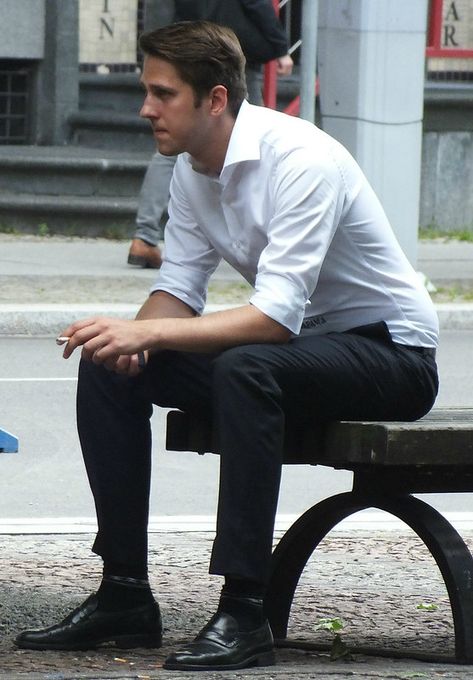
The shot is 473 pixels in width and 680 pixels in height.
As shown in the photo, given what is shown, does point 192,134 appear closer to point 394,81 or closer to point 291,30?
point 394,81

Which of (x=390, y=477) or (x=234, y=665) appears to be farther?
(x=390, y=477)

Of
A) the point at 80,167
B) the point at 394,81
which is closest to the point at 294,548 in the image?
the point at 394,81

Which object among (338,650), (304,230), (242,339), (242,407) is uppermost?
(304,230)

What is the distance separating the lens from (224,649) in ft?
11.3

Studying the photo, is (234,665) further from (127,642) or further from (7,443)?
(7,443)

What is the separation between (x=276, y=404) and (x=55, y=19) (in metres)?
11.4

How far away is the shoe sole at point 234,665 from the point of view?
342 cm

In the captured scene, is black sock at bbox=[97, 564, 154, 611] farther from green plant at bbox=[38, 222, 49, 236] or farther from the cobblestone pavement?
green plant at bbox=[38, 222, 49, 236]

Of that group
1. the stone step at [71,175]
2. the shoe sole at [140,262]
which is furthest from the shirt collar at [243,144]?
the stone step at [71,175]

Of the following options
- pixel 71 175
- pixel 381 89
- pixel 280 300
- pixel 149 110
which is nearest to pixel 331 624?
pixel 280 300

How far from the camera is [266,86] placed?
43.1ft

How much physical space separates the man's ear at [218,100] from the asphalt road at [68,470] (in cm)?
186

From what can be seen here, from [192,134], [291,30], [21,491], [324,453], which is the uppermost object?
[291,30]

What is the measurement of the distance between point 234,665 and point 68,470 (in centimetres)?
276
